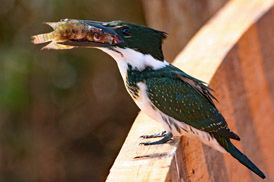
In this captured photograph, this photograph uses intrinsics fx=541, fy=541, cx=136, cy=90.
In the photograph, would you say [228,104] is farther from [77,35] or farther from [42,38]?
[42,38]

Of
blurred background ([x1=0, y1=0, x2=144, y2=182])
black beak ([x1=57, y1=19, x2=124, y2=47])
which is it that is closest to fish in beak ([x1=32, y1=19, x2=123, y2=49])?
black beak ([x1=57, y1=19, x2=124, y2=47])

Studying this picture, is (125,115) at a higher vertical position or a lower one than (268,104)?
lower

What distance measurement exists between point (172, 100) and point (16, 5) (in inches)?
144

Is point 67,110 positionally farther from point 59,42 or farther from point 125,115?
point 59,42

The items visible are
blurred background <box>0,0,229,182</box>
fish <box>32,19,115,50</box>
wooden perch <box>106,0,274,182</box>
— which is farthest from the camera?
blurred background <box>0,0,229,182</box>

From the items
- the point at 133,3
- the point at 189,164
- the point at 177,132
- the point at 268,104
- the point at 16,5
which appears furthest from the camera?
the point at 133,3

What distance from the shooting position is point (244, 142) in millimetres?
3062

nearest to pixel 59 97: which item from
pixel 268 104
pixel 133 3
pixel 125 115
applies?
pixel 125 115

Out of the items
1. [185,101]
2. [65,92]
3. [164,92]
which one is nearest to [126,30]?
[164,92]

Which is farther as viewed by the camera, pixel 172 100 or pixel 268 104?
pixel 268 104

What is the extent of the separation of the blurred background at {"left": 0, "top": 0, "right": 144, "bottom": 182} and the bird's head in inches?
125

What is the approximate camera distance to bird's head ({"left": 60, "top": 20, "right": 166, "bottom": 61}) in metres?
2.33

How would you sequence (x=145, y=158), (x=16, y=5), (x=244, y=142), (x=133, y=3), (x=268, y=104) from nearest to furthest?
(x=145, y=158) → (x=244, y=142) → (x=268, y=104) → (x=16, y=5) → (x=133, y=3)

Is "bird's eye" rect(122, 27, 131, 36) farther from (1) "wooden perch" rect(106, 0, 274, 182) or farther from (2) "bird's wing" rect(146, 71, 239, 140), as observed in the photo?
(1) "wooden perch" rect(106, 0, 274, 182)
